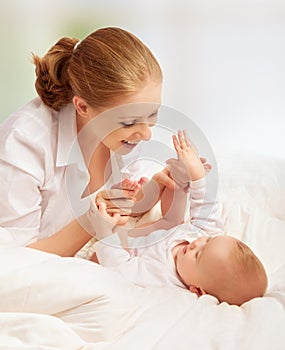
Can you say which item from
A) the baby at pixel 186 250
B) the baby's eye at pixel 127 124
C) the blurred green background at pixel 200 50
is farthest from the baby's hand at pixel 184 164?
the blurred green background at pixel 200 50

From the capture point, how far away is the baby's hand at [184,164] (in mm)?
1280

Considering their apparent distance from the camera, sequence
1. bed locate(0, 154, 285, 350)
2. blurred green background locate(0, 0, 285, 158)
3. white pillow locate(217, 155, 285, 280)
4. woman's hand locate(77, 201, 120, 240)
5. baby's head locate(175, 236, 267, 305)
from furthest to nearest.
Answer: blurred green background locate(0, 0, 285, 158) → white pillow locate(217, 155, 285, 280) → woman's hand locate(77, 201, 120, 240) → baby's head locate(175, 236, 267, 305) → bed locate(0, 154, 285, 350)

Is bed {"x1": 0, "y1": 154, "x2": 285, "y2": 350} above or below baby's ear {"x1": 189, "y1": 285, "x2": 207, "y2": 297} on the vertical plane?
above

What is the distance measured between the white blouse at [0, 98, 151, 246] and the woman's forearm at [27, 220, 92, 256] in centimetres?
7

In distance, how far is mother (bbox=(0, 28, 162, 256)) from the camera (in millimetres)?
1245

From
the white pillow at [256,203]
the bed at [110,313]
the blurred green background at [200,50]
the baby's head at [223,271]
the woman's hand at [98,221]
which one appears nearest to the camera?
the bed at [110,313]

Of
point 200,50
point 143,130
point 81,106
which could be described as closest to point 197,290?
point 143,130

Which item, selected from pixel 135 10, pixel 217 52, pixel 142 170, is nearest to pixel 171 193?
pixel 142 170

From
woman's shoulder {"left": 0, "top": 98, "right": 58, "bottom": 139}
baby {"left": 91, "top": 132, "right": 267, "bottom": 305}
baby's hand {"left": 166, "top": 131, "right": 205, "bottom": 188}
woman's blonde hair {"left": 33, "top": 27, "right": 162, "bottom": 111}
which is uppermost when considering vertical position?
woman's blonde hair {"left": 33, "top": 27, "right": 162, "bottom": 111}

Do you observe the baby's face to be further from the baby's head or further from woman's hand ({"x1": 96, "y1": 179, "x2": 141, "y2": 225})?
woman's hand ({"x1": 96, "y1": 179, "x2": 141, "y2": 225})

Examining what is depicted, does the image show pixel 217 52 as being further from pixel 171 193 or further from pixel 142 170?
pixel 171 193

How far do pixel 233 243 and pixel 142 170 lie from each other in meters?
0.55

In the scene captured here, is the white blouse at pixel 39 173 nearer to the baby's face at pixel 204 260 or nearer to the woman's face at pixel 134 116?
the woman's face at pixel 134 116

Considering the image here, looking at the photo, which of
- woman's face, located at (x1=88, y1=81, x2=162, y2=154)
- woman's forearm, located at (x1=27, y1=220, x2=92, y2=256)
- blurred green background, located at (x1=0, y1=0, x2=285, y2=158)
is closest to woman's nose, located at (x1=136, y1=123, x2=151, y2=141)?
woman's face, located at (x1=88, y1=81, x2=162, y2=154)
